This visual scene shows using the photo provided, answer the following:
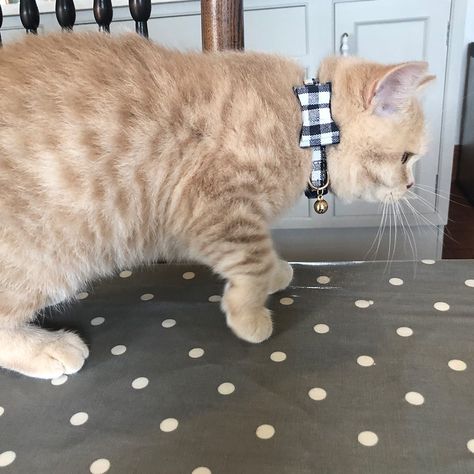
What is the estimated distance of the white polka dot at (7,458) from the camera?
0.56 m

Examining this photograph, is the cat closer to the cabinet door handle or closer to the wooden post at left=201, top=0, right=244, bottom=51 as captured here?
the wooden post at left=201, top=0, right=244, bottom=51

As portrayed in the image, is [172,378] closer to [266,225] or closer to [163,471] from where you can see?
[163,471]

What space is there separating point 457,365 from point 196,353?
1.10 ft

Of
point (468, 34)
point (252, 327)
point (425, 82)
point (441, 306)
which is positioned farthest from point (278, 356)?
point (468, 34)

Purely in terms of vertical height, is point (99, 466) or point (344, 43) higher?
point (344, 43)

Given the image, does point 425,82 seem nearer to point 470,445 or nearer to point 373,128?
point 373,128

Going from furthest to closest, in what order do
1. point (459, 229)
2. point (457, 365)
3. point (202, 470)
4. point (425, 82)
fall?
point (459, 229)
point (425, 82)
point (457, 365)
point (202, 470)

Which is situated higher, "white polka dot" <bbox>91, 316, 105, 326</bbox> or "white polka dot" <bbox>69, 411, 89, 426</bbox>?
"white polka dot" <bbox>91, 316, 105, 326</bbox>

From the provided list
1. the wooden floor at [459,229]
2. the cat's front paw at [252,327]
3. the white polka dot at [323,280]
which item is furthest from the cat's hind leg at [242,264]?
the wooden floor at [459,229]

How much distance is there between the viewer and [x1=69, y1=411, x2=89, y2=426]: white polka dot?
1.97ft

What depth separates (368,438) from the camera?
0.56 meters

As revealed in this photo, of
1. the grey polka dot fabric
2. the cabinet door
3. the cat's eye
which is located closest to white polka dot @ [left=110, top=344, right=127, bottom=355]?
the grey polka dot fabric

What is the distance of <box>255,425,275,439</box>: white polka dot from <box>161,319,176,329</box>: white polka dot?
0.23 metres

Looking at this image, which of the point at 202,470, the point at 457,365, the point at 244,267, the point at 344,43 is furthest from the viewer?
the point at 344,43
